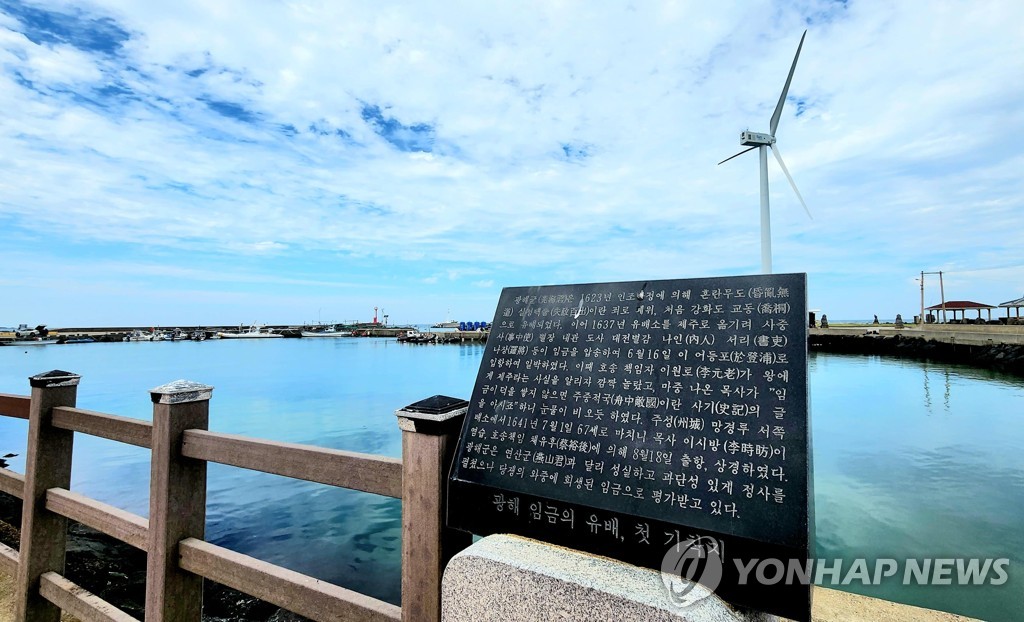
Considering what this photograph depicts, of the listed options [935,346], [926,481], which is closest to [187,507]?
[926,481]

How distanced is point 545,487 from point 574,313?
2.78 feet

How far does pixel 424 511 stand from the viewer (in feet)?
6.81

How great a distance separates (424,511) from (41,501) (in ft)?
10.2

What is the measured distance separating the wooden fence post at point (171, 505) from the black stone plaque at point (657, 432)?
5.41ft

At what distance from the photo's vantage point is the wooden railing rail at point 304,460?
6.98ft

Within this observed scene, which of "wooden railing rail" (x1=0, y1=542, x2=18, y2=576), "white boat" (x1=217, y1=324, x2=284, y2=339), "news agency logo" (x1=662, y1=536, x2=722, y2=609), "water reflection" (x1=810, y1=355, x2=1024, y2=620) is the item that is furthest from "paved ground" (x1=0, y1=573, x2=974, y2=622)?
"white boat" (x1=217, y1=324, x2=284, y2=339)

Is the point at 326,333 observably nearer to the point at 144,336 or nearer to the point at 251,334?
the point at 251,334

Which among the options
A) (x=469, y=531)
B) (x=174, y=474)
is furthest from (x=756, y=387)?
(x=174, y=474)

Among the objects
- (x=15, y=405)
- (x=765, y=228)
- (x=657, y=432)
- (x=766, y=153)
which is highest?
(x=766, y=153)

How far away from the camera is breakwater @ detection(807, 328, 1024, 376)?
28766 millimetres

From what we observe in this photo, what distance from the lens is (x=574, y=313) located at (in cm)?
238

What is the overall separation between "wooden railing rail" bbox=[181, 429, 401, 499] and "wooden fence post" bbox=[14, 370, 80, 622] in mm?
1562

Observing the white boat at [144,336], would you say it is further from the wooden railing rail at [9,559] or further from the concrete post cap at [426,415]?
the concrete post cap at [426,415]

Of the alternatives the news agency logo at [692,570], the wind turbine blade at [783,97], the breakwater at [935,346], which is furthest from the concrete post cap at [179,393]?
the breakwater at [935,346]
